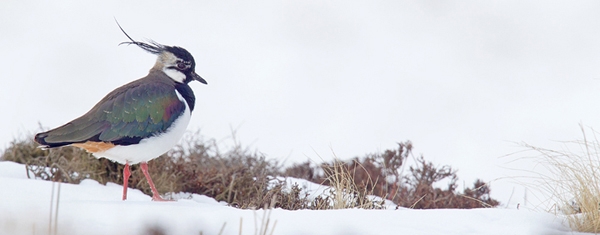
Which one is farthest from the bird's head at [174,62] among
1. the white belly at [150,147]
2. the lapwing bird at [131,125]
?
the white belly at [150,147]

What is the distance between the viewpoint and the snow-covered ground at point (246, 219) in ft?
15.6

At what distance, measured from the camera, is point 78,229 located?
4.48 metres

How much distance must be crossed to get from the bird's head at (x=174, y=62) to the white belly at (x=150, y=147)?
0.60 m

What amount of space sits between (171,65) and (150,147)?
947 mm

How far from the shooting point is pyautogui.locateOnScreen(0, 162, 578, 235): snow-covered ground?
4.76 meters

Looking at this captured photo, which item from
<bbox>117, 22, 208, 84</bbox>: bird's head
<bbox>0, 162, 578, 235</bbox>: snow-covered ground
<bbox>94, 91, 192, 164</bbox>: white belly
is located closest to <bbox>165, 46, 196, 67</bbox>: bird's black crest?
<bbox>117, 22, 208, 84</bbox>: bird's head

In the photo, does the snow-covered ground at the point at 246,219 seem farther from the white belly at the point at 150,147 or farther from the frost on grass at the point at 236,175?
the frost on grass at the point at 236,175

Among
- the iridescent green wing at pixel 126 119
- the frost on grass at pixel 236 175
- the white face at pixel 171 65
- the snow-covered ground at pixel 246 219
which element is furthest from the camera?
the frost on grass at pixel 236 175

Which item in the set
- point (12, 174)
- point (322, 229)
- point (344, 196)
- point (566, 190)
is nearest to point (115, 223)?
point (322, 229)

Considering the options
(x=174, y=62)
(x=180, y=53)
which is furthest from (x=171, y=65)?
(x=180, y=53)

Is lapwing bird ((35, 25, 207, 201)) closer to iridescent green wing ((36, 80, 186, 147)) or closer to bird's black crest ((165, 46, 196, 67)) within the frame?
iridescent green wing ((36, 80, 186, 147))

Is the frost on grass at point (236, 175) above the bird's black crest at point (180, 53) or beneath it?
beneath

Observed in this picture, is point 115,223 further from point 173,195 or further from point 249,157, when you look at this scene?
point 249,157

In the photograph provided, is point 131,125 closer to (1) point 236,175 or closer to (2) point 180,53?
(2) point 180,53
